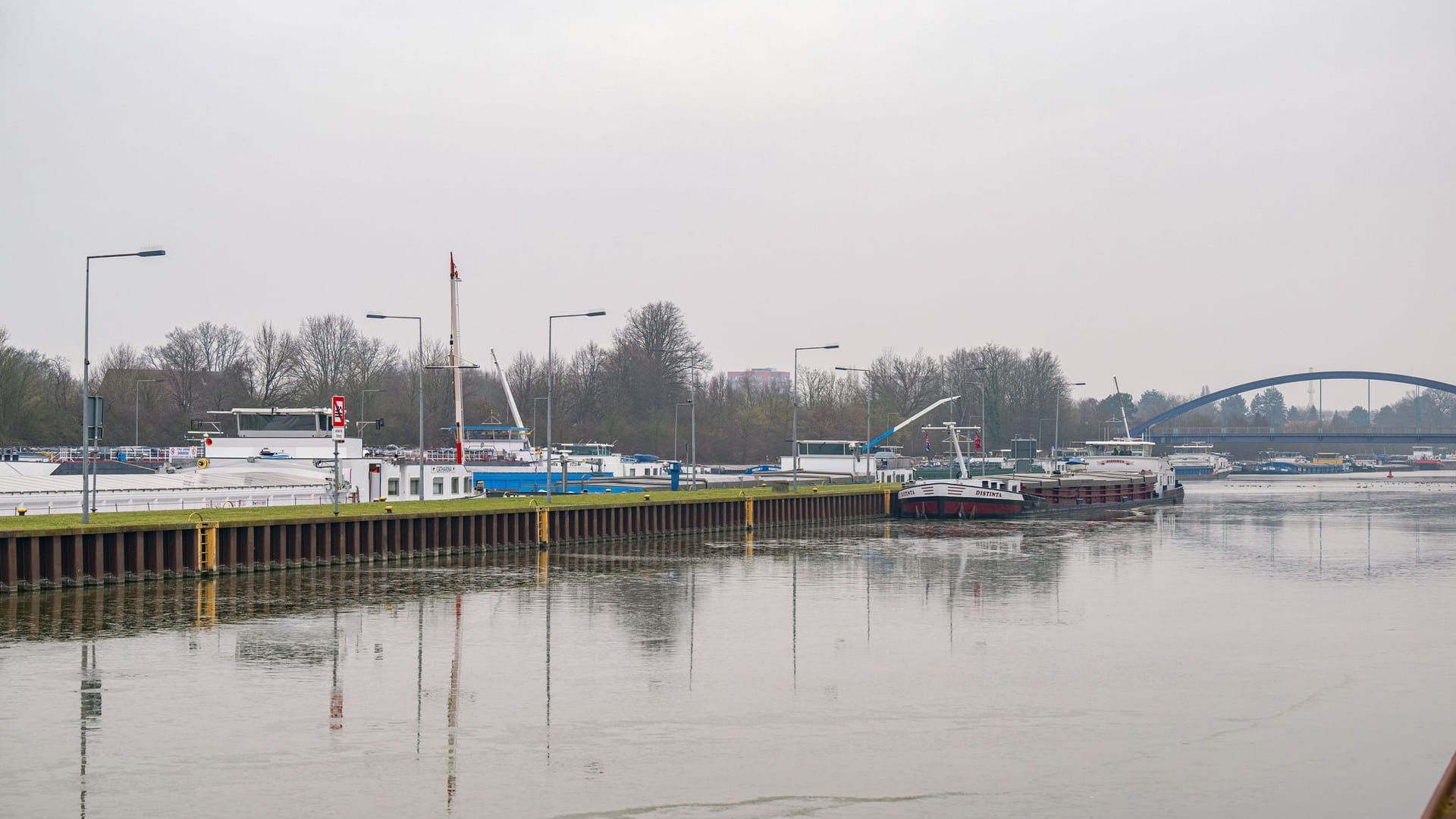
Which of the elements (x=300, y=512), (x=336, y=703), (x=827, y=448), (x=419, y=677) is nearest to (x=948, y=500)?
(x=827, y=448)

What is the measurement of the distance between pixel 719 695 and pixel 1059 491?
3017 inches

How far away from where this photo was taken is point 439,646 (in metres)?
27.3

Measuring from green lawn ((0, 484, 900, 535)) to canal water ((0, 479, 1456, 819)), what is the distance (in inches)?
80.1

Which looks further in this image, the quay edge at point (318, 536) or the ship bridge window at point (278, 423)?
the ship bridge window at point (278, 423)

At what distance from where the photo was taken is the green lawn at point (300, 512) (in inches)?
1421

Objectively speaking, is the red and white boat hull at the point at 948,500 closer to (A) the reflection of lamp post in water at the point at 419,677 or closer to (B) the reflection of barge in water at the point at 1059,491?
(B) the reflection of barge in water at the point at 1059,491

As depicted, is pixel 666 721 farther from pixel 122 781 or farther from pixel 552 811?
pixel 122 781

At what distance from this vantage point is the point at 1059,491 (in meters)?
95.2

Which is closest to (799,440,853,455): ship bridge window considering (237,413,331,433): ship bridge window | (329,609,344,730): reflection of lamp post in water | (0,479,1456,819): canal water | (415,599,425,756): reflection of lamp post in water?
(237,413,331,433): ship bridge window

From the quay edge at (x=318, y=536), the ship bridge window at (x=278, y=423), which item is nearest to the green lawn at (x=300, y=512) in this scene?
the quay edge at (x=318, y=536)

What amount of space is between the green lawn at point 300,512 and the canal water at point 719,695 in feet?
6.67

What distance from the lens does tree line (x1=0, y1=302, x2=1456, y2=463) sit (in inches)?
4082

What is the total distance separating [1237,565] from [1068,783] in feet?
119

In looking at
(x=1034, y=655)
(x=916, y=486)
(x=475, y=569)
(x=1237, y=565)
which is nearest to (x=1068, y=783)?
(x=1034, y=655)
